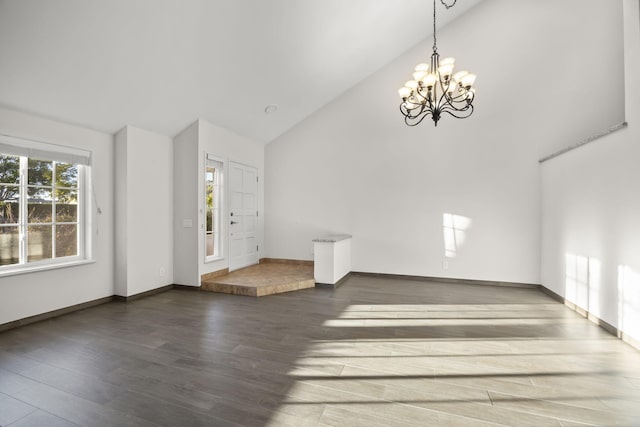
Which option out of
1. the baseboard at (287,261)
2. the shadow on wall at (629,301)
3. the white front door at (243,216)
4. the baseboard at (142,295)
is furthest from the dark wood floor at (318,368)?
the baseboard at (287,261)

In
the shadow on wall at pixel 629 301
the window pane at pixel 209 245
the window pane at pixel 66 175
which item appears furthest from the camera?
the window pane at pixel 209 245

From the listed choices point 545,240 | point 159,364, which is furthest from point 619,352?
point 159,364

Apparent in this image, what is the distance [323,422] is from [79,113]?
4.38 metres

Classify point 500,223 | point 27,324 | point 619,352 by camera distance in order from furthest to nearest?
point 500,223, point 27,324, point 619,352

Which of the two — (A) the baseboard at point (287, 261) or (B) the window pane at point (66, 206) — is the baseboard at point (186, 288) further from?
(A) the baseboard at point (287, 261)

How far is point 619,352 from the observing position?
2.62 metres

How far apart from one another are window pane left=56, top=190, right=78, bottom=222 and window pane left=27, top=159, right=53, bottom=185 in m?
0.19

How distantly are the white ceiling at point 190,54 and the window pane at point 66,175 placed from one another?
1.98ft

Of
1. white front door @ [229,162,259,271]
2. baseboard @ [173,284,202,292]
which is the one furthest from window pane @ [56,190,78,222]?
white front door @ [229,162,259,271]

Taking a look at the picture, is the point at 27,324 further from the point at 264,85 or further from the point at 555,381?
the point at 555,381

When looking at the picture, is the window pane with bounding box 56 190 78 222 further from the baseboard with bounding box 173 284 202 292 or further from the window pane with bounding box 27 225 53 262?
the baseboard with bounding box 173 284 202 292

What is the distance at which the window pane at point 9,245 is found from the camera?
3.18m

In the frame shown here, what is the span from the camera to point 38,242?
11.5 ft

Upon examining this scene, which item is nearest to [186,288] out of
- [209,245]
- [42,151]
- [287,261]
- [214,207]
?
[209,245]
